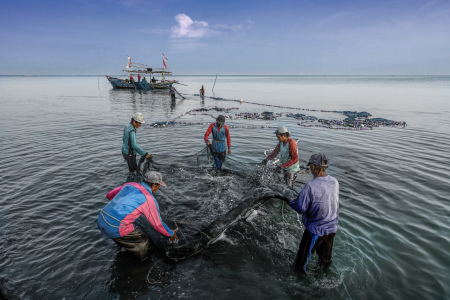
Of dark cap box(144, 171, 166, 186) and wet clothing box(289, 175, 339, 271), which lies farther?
dark cap box(144, 171, 166, 186)

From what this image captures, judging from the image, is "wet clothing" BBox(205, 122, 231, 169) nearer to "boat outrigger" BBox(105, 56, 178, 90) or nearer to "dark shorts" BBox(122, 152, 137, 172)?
"dark shorts" BBox(122, 152, 137, 172)

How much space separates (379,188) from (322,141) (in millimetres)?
7159

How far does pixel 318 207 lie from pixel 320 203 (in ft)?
0.26

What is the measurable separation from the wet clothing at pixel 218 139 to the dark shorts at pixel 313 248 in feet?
16.2

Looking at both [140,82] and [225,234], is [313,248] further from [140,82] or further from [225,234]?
[140,82]

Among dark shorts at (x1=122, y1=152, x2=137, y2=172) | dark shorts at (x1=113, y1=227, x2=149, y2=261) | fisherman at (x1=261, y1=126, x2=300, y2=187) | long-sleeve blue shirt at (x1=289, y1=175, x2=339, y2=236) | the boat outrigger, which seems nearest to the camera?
long-sleeve blue shirt at (x1=289, y1=175, x2=339, y2=236)

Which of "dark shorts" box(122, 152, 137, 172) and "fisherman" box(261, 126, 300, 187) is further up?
"fisherman" box(261, 126, 300, 187)

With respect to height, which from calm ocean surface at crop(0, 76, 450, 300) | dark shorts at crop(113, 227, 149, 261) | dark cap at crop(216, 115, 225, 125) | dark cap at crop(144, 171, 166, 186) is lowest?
calm ocean surface at crop(0, 76, 450, 300)

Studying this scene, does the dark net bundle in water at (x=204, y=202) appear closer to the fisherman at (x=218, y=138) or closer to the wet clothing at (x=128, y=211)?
the fisherman at (x=218, y=138)

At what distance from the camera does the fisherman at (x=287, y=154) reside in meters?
6.38

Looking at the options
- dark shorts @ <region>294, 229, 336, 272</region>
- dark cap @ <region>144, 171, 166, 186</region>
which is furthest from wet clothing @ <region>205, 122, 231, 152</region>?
dark shorts @ <region>294, 229, 336, 272</region>

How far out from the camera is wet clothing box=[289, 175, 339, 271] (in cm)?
374

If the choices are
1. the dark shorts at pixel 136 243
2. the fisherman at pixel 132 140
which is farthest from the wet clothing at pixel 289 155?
the fisherman at pixel 132 140

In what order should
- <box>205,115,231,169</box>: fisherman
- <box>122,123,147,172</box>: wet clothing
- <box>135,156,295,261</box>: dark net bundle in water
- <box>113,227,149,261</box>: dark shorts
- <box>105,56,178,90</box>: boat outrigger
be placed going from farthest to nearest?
1. <box>105,56,178,90</box>: boat outrigger
2. <box>205,115,231,169</box>: fisherman
3. <box>122,123,147,172</box>: wet clothing
4. <box>135,156,295,261</box>: dark net bundle in water
5. <box>113,227,149,261</box>: dark shorts
